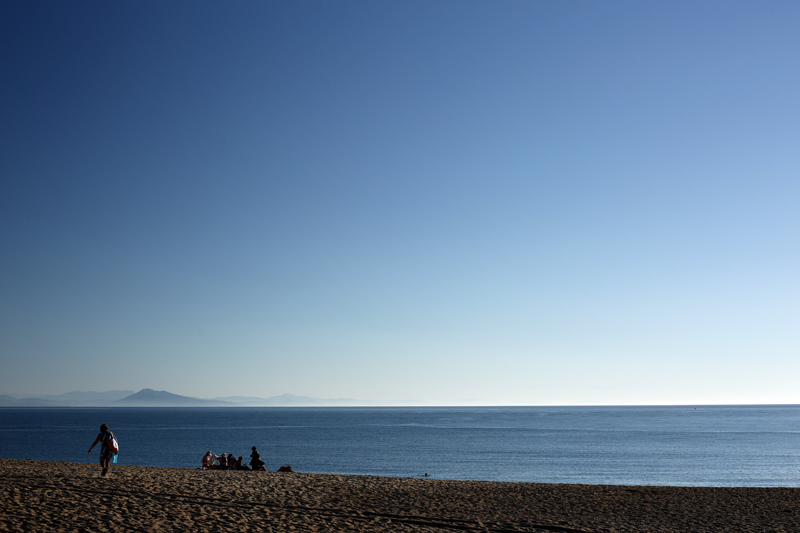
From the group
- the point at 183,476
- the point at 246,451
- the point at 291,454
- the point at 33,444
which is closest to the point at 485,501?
the point at 183,476

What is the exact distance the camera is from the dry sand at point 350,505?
1337 cm

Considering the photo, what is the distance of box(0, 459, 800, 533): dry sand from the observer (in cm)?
1337

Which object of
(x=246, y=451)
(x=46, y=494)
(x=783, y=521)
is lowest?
(x=246, y=451)

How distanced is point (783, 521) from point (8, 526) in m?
19.2

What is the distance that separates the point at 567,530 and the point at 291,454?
61.2 meters

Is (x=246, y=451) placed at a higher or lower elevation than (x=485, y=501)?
lower

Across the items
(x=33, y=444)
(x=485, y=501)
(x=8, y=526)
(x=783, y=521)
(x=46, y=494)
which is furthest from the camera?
(x=33, y=444)

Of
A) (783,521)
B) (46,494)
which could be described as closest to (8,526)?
(46,494)

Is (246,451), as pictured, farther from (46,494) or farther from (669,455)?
(46,494)

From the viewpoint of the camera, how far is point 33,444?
8862 centimetres

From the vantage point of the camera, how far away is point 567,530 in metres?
14.3

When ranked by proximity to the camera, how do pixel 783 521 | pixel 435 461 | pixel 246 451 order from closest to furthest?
pixel 783 521 → pixel 435 461 → pixel 246 451

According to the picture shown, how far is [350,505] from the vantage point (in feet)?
54.7

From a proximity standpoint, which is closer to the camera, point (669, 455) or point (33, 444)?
point (669, 455)
